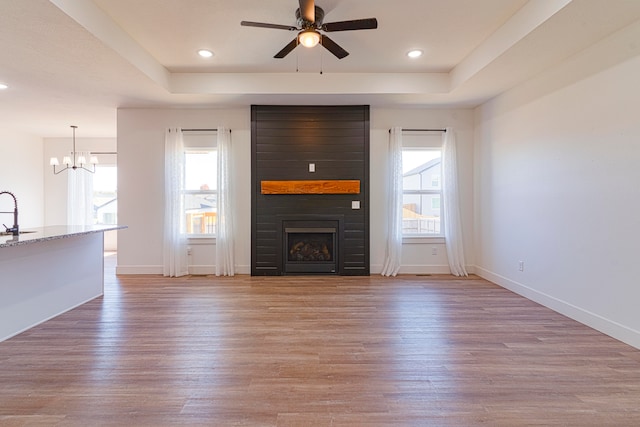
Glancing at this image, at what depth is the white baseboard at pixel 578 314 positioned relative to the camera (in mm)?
2811

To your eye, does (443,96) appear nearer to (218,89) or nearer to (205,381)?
(218,89)

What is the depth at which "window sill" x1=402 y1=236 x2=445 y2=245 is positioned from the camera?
5555mm

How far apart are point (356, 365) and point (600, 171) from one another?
2917 mm

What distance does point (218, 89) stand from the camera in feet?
15.4

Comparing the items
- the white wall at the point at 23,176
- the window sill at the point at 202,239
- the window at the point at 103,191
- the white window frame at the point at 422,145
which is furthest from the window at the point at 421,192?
the white wall at the point at 23,176

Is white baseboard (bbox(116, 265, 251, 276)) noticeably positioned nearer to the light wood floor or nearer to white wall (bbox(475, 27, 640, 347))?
the light wood floor

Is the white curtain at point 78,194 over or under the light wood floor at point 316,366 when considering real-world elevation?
over

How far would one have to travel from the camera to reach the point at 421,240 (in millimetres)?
5555

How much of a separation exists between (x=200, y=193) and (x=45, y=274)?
253 cm

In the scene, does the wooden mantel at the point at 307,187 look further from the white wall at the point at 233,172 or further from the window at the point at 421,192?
the window at the point at 421,192

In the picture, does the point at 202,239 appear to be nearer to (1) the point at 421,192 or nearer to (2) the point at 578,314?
(1) the point at 421,192

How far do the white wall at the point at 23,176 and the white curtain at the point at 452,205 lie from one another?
879 cm

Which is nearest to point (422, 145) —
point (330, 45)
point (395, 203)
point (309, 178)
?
point (395, 203)

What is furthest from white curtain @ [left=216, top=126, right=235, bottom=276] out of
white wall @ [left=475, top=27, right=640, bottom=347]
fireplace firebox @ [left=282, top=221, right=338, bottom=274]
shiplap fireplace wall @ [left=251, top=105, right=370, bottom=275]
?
white wall @ [left=475, top=27, right=640, bottom=347]
